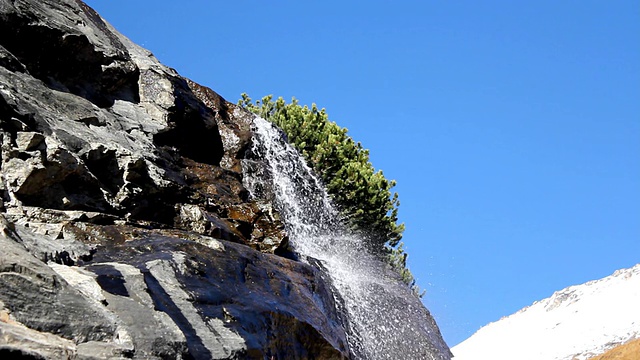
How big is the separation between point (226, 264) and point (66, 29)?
9.00 m

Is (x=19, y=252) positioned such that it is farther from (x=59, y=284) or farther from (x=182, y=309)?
(x=182, y=309)

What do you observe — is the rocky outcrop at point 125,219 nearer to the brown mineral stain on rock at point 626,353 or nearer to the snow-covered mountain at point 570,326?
the brown mineral stain on rock at point 626,353

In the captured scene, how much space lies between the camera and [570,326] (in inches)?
2923

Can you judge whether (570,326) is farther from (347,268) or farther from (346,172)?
(347,268)

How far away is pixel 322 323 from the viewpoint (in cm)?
1424

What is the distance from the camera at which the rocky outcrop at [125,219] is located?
809 centimetres

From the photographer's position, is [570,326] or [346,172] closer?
[346,172]

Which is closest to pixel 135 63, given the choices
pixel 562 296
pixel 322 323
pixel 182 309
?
pixel 322 323

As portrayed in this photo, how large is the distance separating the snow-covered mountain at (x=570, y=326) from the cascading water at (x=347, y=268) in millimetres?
40063

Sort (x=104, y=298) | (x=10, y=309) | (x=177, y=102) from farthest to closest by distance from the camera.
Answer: (x=177, y=102)
(x=104, y=298)
(x=10, y=309)

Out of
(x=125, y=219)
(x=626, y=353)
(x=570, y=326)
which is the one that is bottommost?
(x=125, y=219)

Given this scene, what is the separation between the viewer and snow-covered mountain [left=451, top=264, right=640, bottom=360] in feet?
216

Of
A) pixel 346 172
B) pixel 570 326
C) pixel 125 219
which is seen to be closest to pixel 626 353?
pixel 346 172

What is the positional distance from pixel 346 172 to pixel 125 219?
66.9 ft
